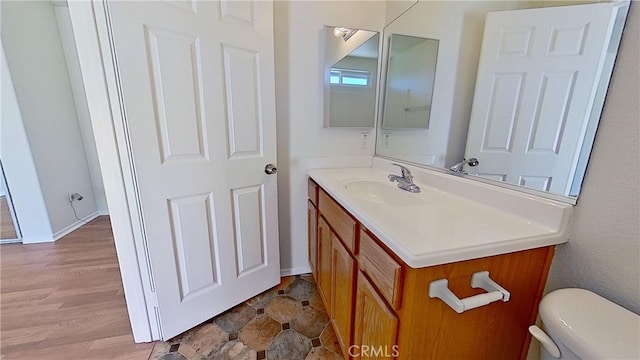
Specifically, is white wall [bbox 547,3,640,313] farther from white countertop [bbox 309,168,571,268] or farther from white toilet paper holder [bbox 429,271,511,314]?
white toilet paper holder [bbox 429,271,511,314]

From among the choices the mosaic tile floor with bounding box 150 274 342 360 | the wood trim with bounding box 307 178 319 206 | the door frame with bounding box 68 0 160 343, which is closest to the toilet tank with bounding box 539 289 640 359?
the mosaic tile floor with bounding box 150 274 342 360

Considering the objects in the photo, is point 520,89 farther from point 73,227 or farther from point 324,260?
point 73,227

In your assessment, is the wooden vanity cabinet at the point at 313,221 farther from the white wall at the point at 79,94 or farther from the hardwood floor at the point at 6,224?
the hardwood floor at the point at 6,224

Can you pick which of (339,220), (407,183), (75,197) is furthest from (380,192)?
(75,197)

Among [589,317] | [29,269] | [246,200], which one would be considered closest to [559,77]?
[589,317]

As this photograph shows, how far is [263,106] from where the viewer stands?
1437 millimetres

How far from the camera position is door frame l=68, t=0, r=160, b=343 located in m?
0.96

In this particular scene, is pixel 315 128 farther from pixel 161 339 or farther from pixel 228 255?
pixel 161 339

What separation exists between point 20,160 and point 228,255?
2423 millimetres

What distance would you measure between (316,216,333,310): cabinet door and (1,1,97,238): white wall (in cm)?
278

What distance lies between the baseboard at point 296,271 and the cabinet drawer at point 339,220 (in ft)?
2.31

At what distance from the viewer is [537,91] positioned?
2.69ft

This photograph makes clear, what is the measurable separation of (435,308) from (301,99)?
1.37m

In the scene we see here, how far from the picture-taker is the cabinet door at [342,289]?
3.27ft
